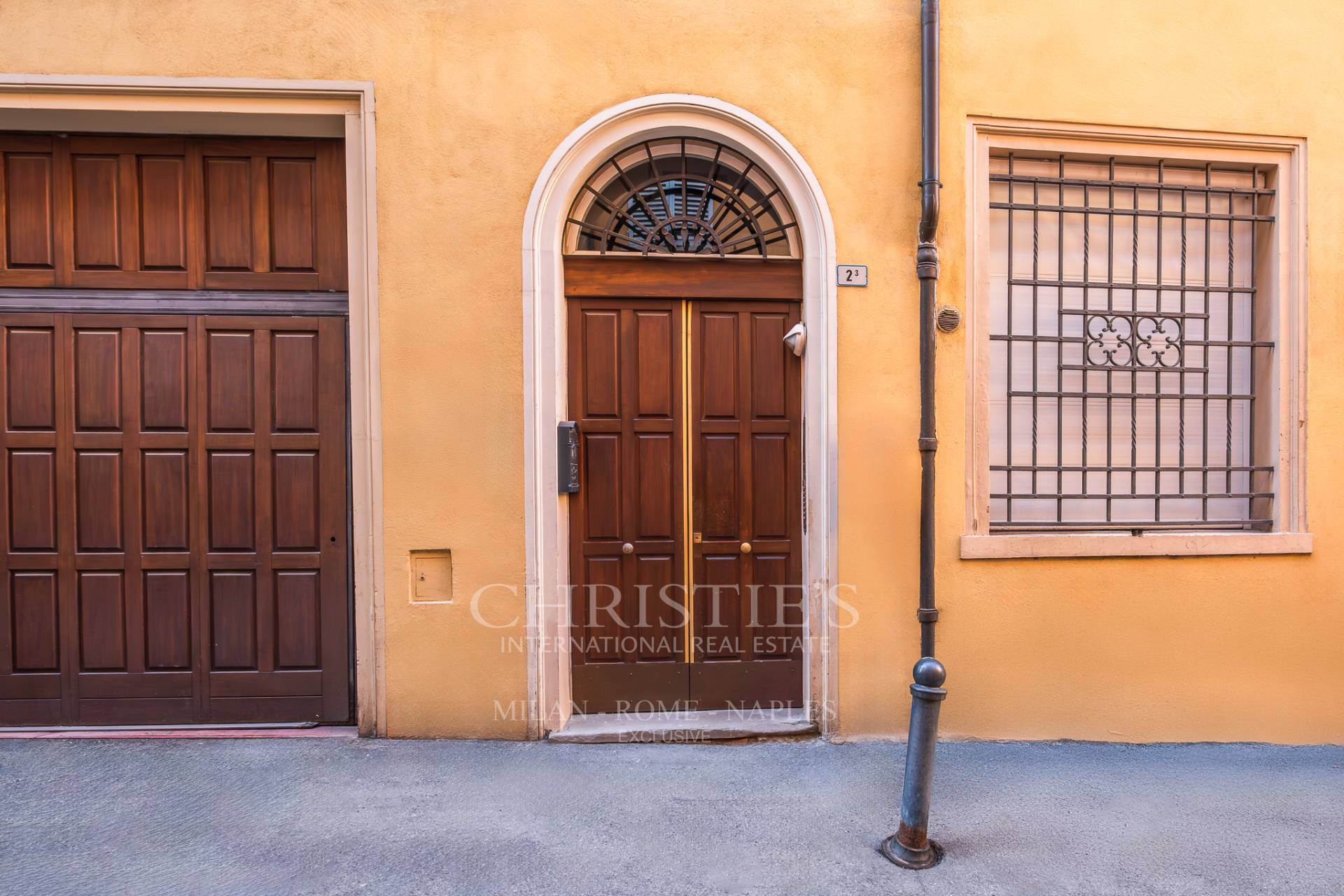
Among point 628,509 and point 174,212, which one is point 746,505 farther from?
point 174,212

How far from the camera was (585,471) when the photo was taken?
4.04m

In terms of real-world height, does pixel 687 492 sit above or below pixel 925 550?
above

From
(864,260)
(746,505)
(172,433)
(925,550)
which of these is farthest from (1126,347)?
(172,433)

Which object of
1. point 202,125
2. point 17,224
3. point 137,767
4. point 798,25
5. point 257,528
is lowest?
point 137,767

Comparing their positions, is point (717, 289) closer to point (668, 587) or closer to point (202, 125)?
point (668, 587)

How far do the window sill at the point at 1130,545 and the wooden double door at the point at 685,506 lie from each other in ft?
3.76

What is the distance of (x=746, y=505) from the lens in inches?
162

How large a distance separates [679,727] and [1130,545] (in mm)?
2966

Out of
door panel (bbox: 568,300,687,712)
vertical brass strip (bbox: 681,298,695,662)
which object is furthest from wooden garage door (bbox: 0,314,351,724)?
vertical brass strip (bbox: 681,298,695,662)

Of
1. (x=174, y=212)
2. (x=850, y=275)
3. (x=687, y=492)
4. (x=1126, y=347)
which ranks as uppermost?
(x=174, y=212)

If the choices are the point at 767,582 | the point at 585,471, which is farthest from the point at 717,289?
the point at 767,582

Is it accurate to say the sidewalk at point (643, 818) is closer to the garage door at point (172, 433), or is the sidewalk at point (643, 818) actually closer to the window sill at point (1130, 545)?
the garage door at point (172, 433)

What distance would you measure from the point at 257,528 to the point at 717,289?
10.4ft

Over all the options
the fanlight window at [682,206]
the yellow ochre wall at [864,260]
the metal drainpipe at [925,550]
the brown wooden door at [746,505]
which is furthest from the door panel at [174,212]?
the metal drainpipe at [925,550]
